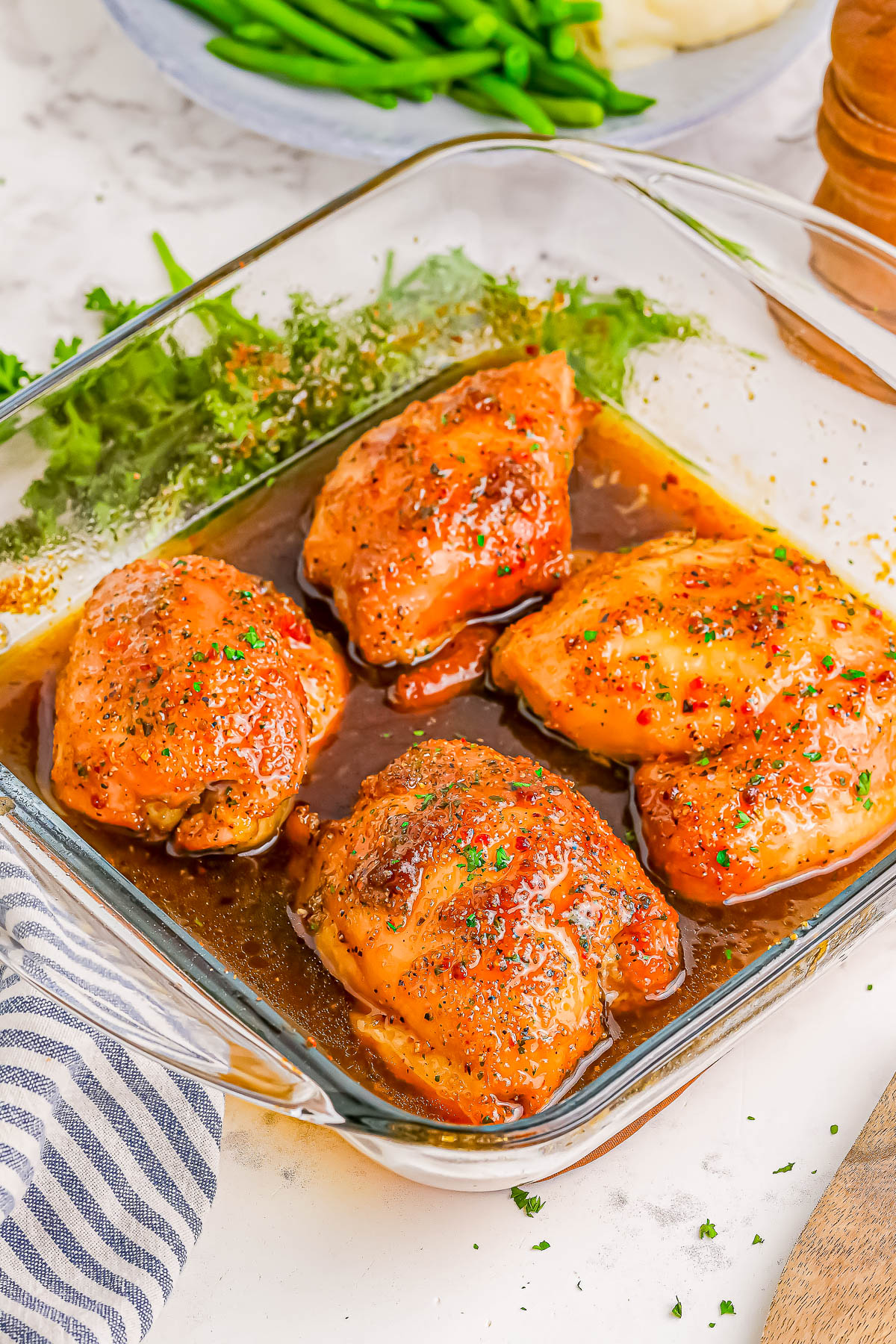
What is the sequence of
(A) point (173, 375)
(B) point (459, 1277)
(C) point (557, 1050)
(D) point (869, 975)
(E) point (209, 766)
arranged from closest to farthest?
(C) point (557, 1050)
(B) point (459, 1277)
(E) point (209, 766)
(D) point (869, 975)
(A) point (173, 375)

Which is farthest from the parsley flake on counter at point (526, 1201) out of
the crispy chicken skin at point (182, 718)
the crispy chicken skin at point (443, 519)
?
the crispy chicken skin at point (443, 519)

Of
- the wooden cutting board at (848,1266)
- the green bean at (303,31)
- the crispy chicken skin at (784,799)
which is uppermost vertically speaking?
the green bean at (303,31)

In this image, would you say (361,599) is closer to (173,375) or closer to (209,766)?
(209,766)

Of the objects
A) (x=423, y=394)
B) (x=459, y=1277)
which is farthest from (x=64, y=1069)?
(x=423, y=394)

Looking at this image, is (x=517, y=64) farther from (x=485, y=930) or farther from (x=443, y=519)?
(x=485, y=930)

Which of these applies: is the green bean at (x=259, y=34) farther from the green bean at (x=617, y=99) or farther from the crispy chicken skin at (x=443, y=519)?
the crispy chicken skin at (x=443, y=519)

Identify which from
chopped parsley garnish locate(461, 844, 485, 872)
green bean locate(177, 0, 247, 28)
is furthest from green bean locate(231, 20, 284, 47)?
chopped parsley garnish locate(461, 844, 485, 872)
